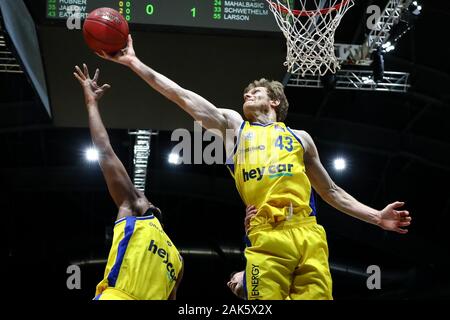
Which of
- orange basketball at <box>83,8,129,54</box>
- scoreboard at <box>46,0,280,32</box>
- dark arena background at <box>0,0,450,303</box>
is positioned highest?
scoreboard at <box>46,0,280,32</box>

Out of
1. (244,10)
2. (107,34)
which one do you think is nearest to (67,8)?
(244,10)

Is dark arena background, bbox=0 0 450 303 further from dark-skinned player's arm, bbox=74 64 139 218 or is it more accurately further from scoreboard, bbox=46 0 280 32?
dark-skinned player's arm, bbox=74 64 139 218

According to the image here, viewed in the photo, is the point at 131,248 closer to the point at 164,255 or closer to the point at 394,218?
the point at 164,255

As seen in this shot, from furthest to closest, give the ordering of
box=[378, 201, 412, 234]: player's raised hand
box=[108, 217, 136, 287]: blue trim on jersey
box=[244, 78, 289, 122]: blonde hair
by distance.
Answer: box=[244, 78, 289, 122]: blonde hair → box=[378, 201, 412, 234]: player's raised hand → box=[108, 217, 136, 287]: blue trim on jersey

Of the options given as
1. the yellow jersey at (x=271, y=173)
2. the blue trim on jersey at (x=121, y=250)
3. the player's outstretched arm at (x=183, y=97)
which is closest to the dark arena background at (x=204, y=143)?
the player's outstretched arm at (x=183, y=97)

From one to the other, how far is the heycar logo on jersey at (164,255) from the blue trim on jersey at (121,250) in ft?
0.45

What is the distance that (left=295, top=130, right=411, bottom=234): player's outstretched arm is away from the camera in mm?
3799

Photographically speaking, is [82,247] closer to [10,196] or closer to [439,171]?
[10,196]

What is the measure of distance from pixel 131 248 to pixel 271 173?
2.89 ft

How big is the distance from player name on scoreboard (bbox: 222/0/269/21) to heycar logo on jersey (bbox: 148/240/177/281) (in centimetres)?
277

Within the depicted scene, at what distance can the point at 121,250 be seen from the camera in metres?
3.70

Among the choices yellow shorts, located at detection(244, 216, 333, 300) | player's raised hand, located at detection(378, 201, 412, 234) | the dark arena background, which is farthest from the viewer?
the dark arena background

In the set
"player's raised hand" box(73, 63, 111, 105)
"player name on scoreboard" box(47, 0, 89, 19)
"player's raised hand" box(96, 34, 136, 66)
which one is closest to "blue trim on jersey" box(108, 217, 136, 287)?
"player's raised hand" box(73, 63, 111, 105)

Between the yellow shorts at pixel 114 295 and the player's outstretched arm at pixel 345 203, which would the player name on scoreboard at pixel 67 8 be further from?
the yellow shorts at pixel 114 295
